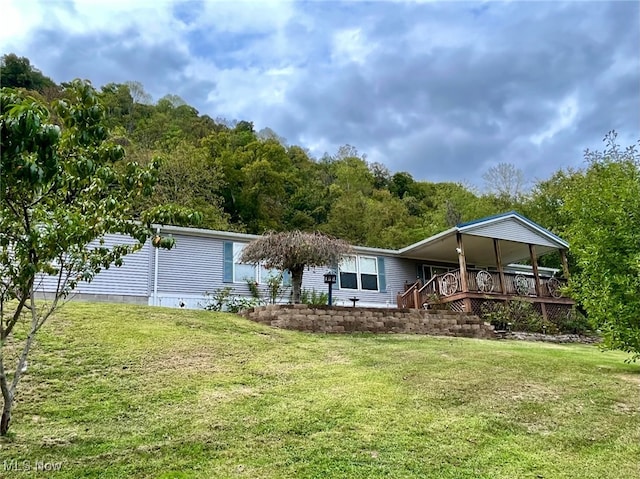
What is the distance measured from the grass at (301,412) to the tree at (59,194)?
1003 mm

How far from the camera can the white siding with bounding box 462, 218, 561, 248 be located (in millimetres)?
15727

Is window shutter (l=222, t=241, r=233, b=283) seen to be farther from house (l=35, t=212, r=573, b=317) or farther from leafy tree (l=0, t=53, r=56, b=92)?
leafy tree (l=0, t=53, r=56, b=92)

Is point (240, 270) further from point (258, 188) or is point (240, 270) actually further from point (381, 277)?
point (258, 188)

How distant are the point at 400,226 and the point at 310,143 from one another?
1457 cm

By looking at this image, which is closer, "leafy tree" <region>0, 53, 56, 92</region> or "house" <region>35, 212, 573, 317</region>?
"house" <region>35, 212, 573, 317</region>

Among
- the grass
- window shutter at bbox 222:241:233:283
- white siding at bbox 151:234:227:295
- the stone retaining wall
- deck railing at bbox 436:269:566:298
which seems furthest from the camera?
deck railing at bbox 436:269:566:298

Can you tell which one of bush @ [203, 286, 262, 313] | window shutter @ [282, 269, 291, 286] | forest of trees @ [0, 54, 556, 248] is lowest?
bush @ [203, 286, 262, 313]

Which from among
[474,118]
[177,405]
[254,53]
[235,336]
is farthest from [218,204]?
[177,405]

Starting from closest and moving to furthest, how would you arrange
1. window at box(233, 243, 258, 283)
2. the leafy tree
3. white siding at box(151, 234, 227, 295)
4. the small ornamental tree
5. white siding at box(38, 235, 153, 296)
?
the small ornamental tree → white siding at box(38, 235, 153, 296) → white siding at box(151, 234, 227, 295) → window at box(233, 243, 258, 283) → the leafy tree

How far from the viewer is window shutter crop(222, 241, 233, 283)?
47.7 feet

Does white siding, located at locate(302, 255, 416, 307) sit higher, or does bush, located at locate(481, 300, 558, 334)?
white siding, located at locate(302, 255, 416, 307)

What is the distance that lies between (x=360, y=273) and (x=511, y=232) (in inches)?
219

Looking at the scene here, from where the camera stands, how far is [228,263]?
14672mm

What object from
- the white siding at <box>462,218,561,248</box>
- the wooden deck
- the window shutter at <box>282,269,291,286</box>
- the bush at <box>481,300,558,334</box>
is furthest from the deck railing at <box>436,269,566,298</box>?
the window shutter at <box>282,269,291,286</box>
